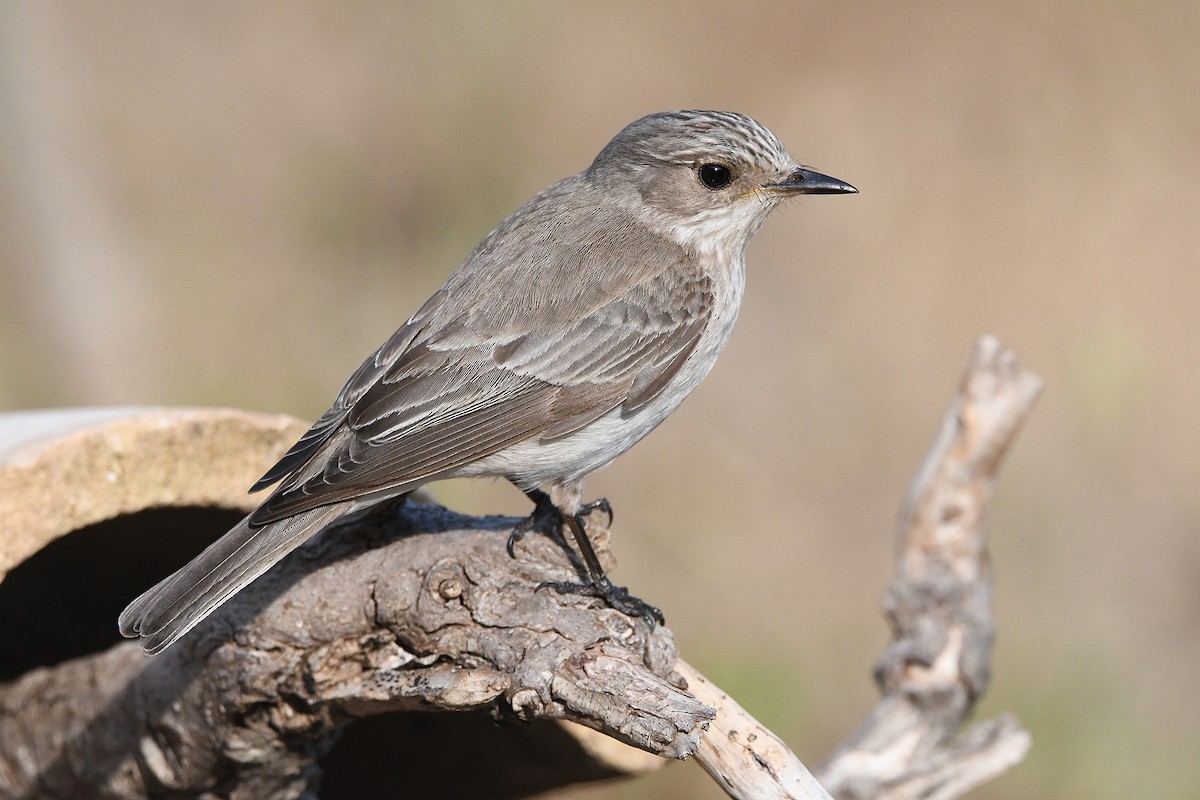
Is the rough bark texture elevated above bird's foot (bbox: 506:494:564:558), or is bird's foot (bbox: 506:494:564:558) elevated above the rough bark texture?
bird's foot (bbox: 506:494:564:558)

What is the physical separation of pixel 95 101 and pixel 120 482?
5.91 metres

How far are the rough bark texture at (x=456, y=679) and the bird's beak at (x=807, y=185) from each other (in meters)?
0.66

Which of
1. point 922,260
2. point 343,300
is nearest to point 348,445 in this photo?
point 343,300

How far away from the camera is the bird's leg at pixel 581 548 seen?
127 inches

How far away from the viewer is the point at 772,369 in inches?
315

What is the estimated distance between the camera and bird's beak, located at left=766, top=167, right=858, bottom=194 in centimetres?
404

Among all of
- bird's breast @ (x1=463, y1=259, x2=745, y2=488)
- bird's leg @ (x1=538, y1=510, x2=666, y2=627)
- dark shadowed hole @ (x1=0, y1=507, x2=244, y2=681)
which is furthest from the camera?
dark shadowed hole @ (x1=0, y1=507, x2=244, y2=681)

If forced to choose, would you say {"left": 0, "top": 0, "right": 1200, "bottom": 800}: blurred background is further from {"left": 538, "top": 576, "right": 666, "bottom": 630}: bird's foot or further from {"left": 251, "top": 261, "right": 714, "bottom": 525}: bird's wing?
{"left": 538, "top": 576, "right": 666, "bottom": 630}: bird's foot

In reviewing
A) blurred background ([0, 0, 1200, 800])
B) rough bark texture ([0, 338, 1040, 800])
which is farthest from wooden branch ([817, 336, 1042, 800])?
blurred background ([0, 0, 1200, 800])

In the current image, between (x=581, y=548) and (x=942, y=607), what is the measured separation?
1197 millimetres

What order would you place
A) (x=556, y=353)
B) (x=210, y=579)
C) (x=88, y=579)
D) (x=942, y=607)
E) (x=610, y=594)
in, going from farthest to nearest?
(x=88, y=579) < (x=942, y=607) < (x=556, y=353) < (x=610, y=594) < (x=210, y=579)

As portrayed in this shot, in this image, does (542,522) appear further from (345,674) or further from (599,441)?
(345,674)

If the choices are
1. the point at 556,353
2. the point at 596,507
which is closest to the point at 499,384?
the point at 556,353

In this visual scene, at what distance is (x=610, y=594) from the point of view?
131 inches
